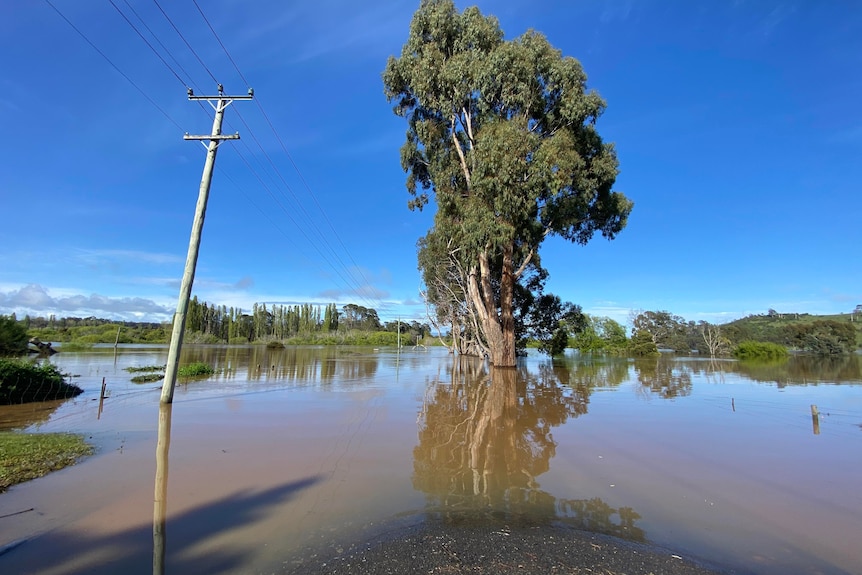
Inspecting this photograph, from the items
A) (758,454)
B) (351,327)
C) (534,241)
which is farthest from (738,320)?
(758,454)

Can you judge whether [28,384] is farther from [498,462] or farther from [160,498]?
[498,462]

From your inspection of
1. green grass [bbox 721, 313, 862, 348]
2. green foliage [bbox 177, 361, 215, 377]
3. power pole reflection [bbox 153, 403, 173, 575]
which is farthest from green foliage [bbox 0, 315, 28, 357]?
green grass [bbox 721, 313, 862, 348]

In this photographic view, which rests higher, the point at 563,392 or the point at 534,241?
the point at 534,241

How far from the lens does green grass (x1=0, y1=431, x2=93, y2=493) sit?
5.79m

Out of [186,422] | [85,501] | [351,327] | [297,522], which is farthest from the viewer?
[351,327]

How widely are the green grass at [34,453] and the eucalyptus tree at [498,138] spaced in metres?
16.0

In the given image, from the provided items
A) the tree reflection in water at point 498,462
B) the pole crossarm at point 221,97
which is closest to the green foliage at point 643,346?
the tree reflection in water at point 498,462

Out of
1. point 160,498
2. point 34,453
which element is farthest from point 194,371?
point 160,498

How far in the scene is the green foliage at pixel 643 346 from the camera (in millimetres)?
54438

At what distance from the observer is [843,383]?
74.3 feet

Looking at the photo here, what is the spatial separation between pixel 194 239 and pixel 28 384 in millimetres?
7151

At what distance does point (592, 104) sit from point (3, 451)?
22.7 m

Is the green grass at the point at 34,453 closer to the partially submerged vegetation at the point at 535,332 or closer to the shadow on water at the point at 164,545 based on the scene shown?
the shadow on water at the point at 164,545

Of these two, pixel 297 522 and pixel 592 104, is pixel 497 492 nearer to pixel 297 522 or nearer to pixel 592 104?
pixel 297 522
